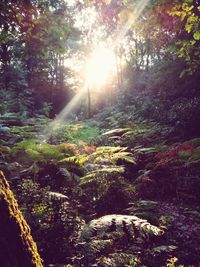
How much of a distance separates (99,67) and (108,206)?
112 feet

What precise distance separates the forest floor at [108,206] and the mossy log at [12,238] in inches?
53.6

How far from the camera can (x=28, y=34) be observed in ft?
20.5

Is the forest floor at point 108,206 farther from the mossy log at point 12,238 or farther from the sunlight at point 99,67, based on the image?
the sunlight at point 99,67

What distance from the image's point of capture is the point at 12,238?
1.88 metres

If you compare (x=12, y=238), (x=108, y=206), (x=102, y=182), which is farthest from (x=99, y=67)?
(x=12, y=238)

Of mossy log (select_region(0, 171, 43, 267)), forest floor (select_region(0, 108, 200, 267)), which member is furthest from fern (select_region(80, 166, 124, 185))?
mossy log (select_region(0, 171, 43, 267))

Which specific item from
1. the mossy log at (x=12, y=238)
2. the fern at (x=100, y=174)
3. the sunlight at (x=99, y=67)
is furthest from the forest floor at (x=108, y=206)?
the sunlight at (x=99, y=67)

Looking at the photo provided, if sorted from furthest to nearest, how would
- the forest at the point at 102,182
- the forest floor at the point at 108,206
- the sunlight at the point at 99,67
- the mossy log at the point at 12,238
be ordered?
the sunlight at the point at 99,67 < the forest floor at the point at 108,206 < the forest at the point at 102,182 < the mossy log at the point at 12,238

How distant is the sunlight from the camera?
108ft

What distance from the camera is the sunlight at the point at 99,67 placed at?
3292cm

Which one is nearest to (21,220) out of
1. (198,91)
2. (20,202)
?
(20,202)

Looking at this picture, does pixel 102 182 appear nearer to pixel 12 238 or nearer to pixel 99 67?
pixel 12 238

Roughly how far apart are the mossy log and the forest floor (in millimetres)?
1360

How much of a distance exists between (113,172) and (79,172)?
1.42m
